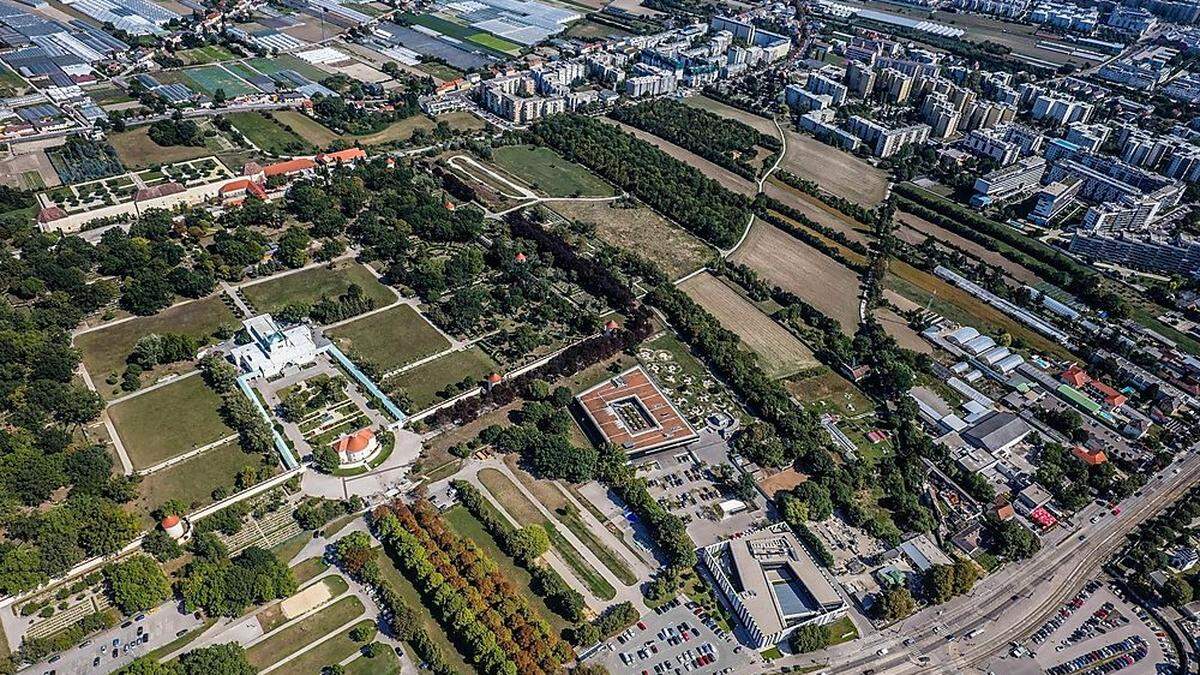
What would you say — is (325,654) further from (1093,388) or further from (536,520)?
(1093,388)

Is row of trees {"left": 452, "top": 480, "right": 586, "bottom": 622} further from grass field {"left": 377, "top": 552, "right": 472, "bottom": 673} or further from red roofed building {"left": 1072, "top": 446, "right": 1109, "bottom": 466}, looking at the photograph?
Answer: red roofed building {"left": 1072, "top": 446, "right": 1109, "bottom": 466}

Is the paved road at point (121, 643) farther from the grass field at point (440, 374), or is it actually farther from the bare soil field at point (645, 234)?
the bare soil field at point (645, 234)

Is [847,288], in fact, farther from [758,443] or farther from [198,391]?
[198,391]

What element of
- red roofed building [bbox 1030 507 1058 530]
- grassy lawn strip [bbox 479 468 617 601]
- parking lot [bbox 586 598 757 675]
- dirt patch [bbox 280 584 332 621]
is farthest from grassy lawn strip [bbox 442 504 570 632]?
red roofed building [bbox 1030 507 1058 530]

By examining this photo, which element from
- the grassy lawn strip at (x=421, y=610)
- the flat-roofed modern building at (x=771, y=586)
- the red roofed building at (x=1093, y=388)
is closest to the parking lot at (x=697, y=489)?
the flat-roofed modern building at (x=771, y=586)

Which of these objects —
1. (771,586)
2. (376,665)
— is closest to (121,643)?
(376,665)

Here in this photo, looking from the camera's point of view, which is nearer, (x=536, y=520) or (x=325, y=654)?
(x=325, y=654)
